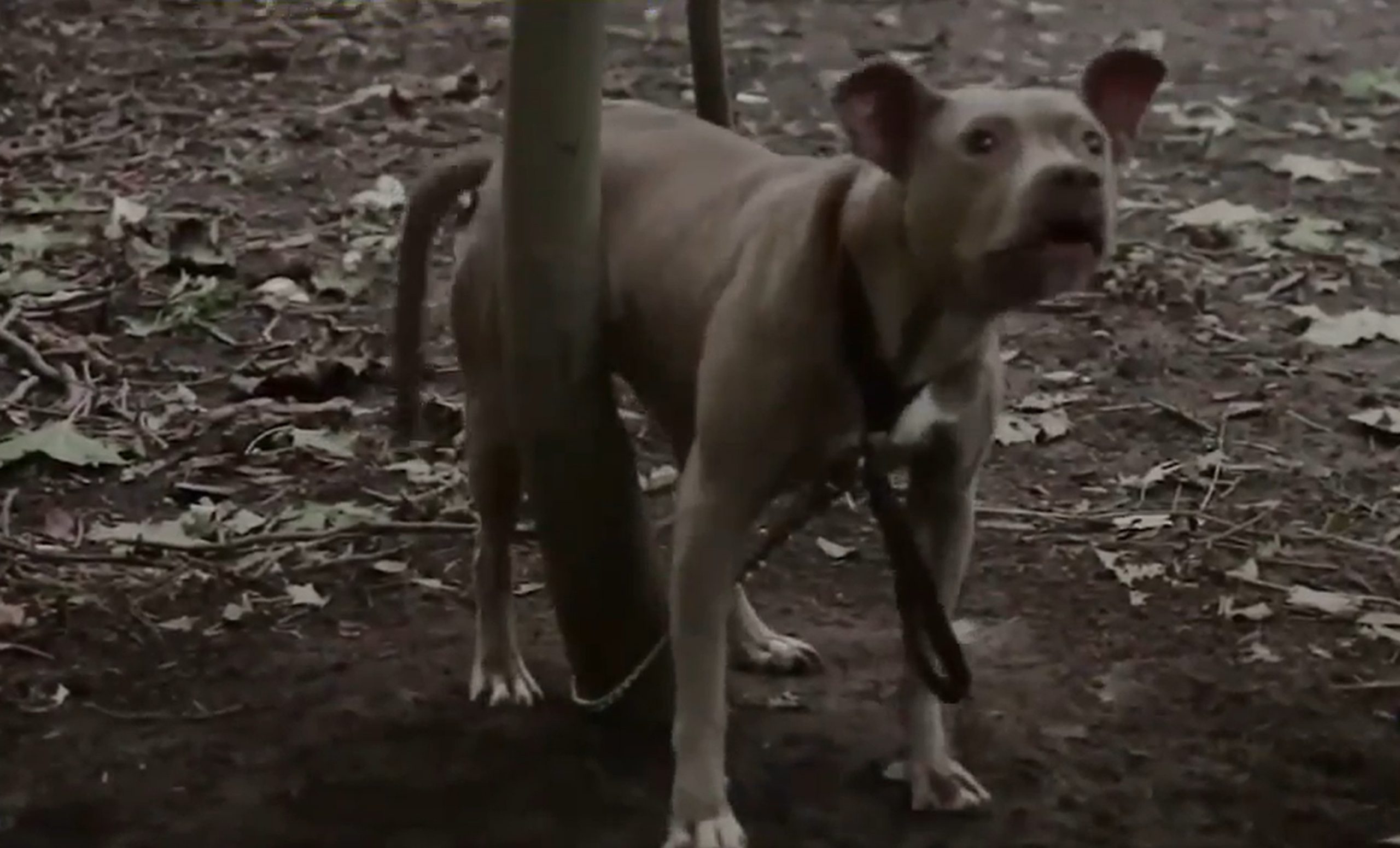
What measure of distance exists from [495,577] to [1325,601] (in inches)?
70.6

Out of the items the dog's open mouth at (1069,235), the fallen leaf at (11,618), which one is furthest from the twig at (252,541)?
the dog's open mouth at (1069,235)

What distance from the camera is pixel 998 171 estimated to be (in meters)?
2.76

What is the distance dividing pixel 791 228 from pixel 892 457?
0.40 meters

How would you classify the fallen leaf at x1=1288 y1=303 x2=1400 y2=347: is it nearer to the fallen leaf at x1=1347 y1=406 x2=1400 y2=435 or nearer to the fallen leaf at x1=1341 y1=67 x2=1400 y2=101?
the fallen leaf at x1=1347 y1=406 x2=1400 y2=435

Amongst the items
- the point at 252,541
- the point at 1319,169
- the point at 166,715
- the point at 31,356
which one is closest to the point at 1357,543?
the point at 252,541

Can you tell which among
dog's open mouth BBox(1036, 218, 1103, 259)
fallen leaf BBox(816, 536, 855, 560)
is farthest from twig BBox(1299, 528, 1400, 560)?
dog's open mouth BBox(1036, 218, 1103, 259)

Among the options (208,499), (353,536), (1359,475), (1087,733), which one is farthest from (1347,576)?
(208,499)

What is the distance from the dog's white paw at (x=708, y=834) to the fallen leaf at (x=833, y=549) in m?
1.43

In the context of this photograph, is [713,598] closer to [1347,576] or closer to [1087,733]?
[1087,733]

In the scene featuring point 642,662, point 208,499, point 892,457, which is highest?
point 892,457

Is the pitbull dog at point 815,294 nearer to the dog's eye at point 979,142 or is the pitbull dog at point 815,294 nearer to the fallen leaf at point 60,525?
the dog's eye at point 979,142

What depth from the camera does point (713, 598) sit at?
126 inches

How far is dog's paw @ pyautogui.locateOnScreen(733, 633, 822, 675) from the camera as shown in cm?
401

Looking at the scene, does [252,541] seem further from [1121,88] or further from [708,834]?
[1121,88]
